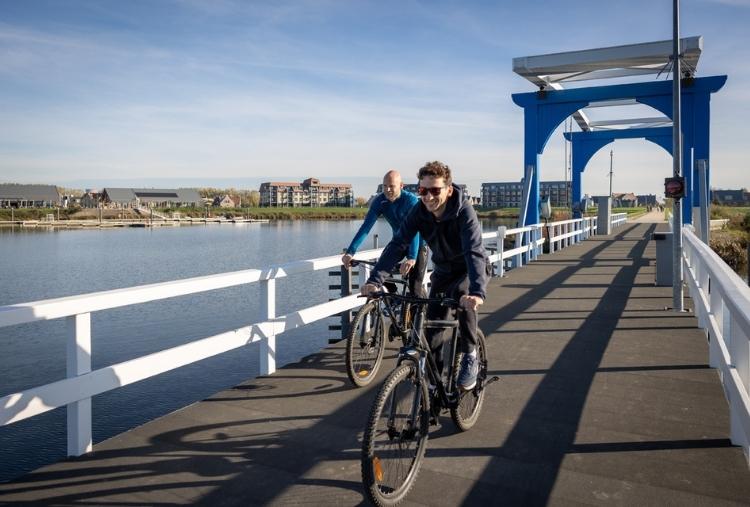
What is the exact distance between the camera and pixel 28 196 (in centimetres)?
13825

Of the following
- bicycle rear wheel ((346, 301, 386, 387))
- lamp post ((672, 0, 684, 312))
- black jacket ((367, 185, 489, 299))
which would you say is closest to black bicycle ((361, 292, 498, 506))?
black jacket ((367, 185, 489, 299))

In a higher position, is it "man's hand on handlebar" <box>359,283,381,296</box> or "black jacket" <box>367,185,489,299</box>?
"black jacket" <box>367,185,489,299</box>

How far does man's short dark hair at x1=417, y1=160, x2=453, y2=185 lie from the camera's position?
4.16 meters

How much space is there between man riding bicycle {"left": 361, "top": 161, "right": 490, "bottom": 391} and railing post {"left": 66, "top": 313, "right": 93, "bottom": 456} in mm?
1827

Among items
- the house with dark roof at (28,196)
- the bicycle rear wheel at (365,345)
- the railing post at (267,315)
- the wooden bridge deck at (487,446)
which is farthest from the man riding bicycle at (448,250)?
the house with dark roof at (28,196)

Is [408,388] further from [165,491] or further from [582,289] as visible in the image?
[582,289]

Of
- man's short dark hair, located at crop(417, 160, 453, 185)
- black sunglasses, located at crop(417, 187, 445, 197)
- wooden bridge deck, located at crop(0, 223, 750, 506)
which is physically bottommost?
wooden bridge deck, located at crop(0, 223, 750, 506)

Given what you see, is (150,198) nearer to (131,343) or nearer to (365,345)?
(131,343)

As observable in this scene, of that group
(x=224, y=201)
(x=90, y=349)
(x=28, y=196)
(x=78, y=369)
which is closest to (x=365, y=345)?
(x=90, y=349)

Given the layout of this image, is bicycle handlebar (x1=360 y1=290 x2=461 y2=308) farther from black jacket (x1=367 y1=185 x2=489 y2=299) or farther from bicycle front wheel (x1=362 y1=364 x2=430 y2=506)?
bicycle front wheel (x1=362 y1=364 x2=430 y2=506)

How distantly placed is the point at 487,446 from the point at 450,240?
4.67ft

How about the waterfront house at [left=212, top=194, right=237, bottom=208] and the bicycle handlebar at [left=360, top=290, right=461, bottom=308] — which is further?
the waterfront house at [left=212, top=194, right=237, bottom=208]

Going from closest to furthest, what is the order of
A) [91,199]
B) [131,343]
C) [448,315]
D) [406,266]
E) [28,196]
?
[448,315], [406,266], [131,343], [28,196], [91,199]

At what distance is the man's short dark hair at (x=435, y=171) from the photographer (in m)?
4.16
